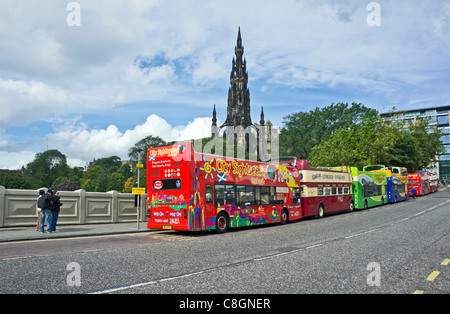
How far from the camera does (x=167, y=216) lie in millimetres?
14867

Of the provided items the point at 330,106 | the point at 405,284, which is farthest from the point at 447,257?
the point at 330,106

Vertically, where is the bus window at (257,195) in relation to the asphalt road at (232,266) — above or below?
above

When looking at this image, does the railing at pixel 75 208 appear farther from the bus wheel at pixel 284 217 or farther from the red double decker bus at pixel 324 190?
the red double decker bus at pixel 324 190

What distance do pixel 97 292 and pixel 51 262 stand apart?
326 cm

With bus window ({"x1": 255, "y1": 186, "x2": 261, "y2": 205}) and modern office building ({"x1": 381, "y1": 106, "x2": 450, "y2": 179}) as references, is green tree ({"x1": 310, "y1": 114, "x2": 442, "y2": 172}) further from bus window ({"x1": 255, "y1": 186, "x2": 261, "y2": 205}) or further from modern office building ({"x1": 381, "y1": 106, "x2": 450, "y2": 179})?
modern office building ({"x1": 381, "y1": 106, "x2": 450, "y2": 179})

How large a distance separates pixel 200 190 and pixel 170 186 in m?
1.31

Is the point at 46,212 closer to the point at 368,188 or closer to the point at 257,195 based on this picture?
the point at 257,195

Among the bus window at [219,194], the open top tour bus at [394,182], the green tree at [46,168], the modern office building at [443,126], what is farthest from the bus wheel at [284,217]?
the modern office building at [443,126]

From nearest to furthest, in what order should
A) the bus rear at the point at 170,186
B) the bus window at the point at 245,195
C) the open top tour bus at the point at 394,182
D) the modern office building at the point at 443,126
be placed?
the bus rear at the point at 170,186 → the bus window at the point at 245,195 → the open top tour bus at the point at 394,182 → the modern office building at the point at 443,126

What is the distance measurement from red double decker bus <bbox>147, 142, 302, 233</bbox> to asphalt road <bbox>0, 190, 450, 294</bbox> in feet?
7.06

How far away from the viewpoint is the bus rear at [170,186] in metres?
14.3

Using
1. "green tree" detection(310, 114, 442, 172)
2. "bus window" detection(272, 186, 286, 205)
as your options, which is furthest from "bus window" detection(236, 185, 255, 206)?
"green tree" detection(310, 114, 442, 172)

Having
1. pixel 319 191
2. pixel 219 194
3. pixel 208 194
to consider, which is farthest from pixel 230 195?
pixel 319 191

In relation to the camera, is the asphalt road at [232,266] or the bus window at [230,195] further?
the bus window at [230,195]
